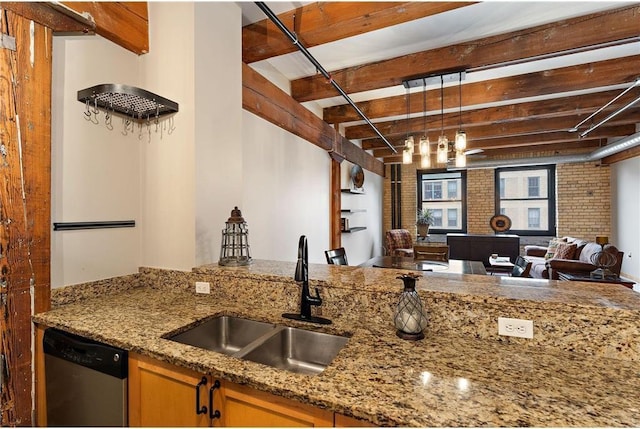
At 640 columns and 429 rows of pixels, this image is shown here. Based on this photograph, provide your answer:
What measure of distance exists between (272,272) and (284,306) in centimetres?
23

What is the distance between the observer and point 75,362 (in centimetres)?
134

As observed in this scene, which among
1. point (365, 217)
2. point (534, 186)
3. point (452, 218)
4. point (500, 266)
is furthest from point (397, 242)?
point (534, 186)

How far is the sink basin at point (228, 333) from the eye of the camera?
1.49m

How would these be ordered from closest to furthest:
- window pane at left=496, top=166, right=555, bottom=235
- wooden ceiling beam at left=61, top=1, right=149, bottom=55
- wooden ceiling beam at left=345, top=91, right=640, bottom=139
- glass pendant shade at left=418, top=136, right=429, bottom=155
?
wooden ceiling beam at left=61, top=1, right=149, bottom=55, glass pendant shade at left=418, top=136, right=429, bottom=155, wooden ceiling beam at left=345, top=91, right=640, bottom=139, window pane at left=496, top=166, right=555, bottom=235

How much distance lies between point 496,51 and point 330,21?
1.54m

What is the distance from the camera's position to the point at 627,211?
18.7 ft

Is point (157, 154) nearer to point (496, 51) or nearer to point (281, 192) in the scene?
point (281, 192)

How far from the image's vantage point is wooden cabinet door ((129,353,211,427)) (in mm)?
1088

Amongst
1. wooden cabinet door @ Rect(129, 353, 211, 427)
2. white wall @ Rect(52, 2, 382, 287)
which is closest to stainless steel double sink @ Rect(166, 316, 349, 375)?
wooden cabinet door @ Rect(129, 353, 211, 427)

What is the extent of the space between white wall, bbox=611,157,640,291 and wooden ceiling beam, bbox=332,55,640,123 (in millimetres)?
3419

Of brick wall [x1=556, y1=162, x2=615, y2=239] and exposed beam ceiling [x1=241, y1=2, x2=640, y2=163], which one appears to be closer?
exposed beam ceiling [x1=241, y1=2, x2=640, y2=163]

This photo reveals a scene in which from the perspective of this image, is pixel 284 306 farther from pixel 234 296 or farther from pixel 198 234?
pixel 198 234

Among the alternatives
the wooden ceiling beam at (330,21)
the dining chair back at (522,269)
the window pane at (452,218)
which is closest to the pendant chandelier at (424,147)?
the wooden ceiling beam at (330,21)

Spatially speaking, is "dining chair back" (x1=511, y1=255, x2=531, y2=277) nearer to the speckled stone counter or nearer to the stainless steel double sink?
the speckled stone counter
